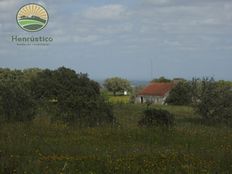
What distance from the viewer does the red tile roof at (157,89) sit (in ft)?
379

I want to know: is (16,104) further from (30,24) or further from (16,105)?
(30,24)

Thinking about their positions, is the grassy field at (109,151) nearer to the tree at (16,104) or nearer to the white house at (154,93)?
the tree at (16,104)

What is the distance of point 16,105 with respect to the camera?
16.3 metres

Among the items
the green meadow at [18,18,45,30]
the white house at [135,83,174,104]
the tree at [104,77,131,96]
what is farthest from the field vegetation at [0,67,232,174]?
the tree at [104,77,131,96]

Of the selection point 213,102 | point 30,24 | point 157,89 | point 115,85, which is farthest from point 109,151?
point 115,85

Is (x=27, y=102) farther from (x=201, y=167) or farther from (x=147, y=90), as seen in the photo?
(x=147, y=90)

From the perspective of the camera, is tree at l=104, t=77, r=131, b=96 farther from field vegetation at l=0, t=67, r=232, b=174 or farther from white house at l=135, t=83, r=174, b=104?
field vegetation at l=0, t=67, r=232, b=174

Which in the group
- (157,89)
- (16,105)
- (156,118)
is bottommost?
(156,118)

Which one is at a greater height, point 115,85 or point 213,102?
point 115,85

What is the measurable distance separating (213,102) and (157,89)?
255 ft

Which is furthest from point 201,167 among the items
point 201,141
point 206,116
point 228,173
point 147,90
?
point 147,90

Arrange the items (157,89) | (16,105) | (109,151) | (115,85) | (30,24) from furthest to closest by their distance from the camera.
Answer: (115,85) < (157,89) < (30,24) < (16,105) < (109,151)

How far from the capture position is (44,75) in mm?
68562

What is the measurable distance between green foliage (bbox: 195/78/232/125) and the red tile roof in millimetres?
70372
